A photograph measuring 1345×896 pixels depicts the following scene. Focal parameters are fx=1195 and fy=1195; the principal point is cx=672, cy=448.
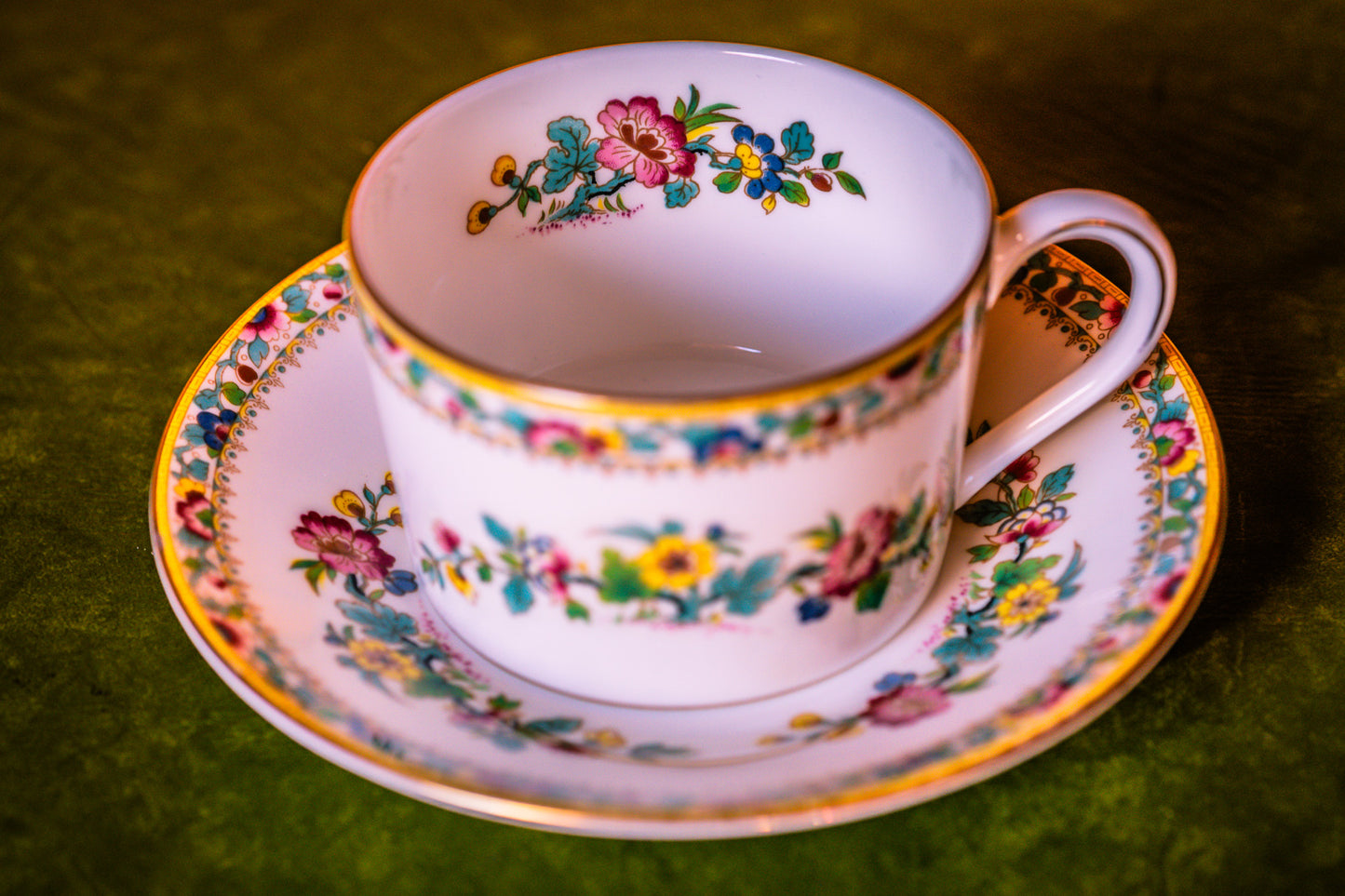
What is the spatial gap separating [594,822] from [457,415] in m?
0.16

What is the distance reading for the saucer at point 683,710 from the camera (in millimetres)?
446

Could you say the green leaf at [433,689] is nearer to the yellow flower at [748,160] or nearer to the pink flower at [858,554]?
the pink flower at [858,554]

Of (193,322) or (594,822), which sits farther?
(193,322)

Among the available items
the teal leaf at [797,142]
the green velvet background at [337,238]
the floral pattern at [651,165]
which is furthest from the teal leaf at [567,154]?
the green velvet background at [337,238]

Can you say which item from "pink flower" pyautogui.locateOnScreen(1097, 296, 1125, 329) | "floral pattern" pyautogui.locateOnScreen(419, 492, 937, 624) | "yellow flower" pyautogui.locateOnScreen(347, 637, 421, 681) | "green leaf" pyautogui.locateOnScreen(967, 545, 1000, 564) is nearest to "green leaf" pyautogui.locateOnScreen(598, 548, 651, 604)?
"floral pattern" pyautogui.locateOnScreen(419, 492, 937, 624)

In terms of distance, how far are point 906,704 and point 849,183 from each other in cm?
28

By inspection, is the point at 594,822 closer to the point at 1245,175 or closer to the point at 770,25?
the point at 1245,175

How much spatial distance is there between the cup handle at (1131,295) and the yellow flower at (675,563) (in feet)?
0.55

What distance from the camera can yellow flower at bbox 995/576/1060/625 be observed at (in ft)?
1.78

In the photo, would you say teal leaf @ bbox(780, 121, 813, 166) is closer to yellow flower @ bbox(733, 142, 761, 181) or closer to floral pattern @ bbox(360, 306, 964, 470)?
yellow flower @ bbox(733, 142, 761, 181)

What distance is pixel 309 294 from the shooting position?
70 centimetres

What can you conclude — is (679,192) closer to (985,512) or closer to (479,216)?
(479,216)

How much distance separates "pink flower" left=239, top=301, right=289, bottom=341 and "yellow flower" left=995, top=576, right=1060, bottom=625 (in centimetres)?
42

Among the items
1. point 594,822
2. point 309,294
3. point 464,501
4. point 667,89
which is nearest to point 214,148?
point 309,294
